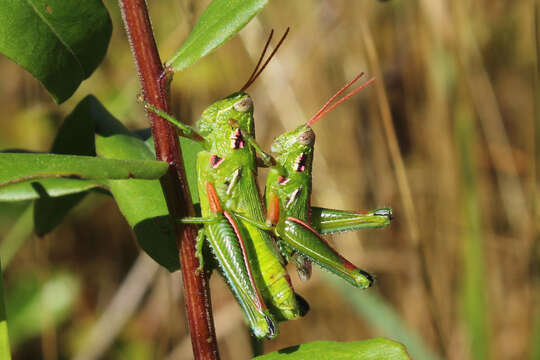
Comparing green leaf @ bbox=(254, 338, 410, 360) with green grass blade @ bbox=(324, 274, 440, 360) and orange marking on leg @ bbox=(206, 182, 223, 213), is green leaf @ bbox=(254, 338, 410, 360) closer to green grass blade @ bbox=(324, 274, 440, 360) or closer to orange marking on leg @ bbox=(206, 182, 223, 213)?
orange marking on leg @ bbox=(206, 182, 223, 213)

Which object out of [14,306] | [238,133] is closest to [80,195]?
[238,133]

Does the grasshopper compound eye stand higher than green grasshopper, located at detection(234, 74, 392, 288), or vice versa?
the grasshopper compound eye

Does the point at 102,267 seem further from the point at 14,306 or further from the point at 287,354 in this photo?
the point at 287,354

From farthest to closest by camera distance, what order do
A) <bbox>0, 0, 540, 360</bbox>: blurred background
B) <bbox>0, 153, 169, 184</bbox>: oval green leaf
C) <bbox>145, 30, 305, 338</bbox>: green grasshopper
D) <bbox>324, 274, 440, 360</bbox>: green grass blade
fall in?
<bbox>0, 0, 540, 360</bbox>: blurred background < <bbox>324, 274, 440, 360</bbox>: green grass blade < <bbox>145, 30, 305, 338</bbox>: green grasshopper < <bbox>0, 153, 169, 184</bbox>: oval green leaf

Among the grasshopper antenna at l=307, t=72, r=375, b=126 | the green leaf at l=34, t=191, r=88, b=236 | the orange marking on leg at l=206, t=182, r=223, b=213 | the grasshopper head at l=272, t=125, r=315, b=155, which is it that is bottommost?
the orange marking on leg at l=206, t=182, r=223, b=213

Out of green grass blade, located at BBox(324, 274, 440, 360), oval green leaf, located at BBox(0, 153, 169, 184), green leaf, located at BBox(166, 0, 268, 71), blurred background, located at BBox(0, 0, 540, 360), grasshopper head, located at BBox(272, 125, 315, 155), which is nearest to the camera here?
oval green leaf, located at BBox(0, 153, 169, 184)

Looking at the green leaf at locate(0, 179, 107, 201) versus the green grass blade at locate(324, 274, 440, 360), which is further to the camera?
the green grass blade at locate(324, 274, 440, 360)

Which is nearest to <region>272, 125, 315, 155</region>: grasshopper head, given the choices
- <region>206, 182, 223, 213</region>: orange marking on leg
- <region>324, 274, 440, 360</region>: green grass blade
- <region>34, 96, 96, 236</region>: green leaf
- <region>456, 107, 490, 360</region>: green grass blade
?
<region>206, 182, 223, 213</region>: orange marking on leg
